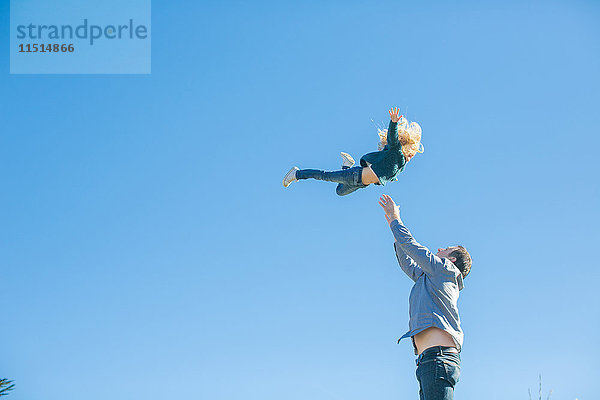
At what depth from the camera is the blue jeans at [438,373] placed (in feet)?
16.0

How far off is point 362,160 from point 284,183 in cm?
110

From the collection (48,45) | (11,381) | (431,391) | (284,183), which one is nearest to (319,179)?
(284,183)

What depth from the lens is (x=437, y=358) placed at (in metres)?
4.98

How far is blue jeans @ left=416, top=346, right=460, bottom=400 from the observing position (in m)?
4.88

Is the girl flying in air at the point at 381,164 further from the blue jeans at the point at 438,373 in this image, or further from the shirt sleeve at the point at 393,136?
the blue jeans at the point at 438,373

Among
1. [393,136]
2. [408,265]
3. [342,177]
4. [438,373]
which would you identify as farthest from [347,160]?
[438,373]

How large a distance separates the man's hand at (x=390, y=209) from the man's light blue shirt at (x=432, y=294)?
194 mm

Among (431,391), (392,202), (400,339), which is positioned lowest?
(431,391)

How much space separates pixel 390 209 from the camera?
562cm

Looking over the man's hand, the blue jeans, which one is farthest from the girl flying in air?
the blue jeans

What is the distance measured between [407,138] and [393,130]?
63 cm

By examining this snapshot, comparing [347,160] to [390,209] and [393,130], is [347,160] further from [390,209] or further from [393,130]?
[390,209]

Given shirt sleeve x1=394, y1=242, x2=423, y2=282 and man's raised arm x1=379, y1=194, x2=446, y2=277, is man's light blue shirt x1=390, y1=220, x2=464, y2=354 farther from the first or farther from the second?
shirt sleeve x1=394, y1=242, x2=423, y2=282

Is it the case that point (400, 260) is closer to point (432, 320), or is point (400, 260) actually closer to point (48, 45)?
point (432, 320)
